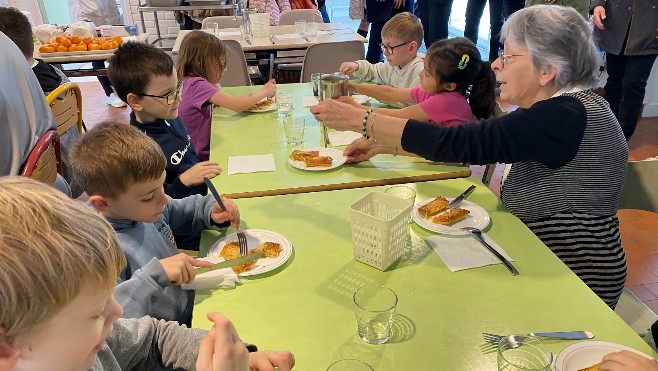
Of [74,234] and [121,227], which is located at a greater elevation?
[74,234]

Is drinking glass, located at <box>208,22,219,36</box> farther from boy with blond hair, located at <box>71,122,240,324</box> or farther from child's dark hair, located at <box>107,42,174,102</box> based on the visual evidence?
boy with blond hair, located at <box>71,122,240,324</box>

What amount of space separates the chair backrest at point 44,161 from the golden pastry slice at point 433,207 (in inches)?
58.5

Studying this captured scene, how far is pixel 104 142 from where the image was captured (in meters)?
1.44

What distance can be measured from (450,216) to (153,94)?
1.36 metres

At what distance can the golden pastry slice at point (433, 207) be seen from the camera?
61.3 inches

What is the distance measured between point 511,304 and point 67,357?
939 mm

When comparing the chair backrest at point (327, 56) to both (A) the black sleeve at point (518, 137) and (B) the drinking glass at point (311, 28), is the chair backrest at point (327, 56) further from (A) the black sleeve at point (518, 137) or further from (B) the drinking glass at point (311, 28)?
(A) the black sleeve at point (518, 137)

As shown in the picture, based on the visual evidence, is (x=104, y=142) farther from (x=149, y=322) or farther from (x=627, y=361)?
(x=627, y=361)

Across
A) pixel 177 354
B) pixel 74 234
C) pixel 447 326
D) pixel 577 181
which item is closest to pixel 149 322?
pixel 177 354

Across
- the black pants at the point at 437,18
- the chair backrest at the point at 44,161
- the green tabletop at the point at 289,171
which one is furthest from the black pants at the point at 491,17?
the chair backrest at the point at 44,161

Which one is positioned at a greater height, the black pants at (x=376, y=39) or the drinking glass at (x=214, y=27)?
the drinking glass at (x=214, y=27)

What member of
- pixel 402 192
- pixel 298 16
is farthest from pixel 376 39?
pixel 402 192

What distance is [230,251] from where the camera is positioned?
4.68ft

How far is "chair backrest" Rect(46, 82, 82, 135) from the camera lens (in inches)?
106
